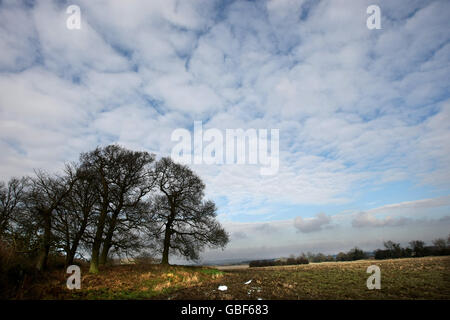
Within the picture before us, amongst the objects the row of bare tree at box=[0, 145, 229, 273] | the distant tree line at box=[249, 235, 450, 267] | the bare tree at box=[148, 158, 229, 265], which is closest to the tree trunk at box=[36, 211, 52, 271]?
the row of bare tree at box=[0, 145, 229, 273]

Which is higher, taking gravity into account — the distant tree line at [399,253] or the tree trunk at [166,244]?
the tree trunk at [166,244]

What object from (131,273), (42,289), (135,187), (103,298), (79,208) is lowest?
(131,273)

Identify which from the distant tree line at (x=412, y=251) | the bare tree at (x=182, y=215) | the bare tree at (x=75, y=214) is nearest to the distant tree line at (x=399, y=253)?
the distant tree line at (x=412, y=251)

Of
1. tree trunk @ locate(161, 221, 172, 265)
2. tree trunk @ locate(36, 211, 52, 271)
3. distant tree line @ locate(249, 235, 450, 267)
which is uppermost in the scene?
tree trunk @ locate(36, 211, 52, 271)

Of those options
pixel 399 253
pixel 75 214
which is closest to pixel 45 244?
pixel 75 214

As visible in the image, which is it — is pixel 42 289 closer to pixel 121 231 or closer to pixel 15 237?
pixel 15 237

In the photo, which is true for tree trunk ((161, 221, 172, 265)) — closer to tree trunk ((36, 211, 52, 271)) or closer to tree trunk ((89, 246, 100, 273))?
tree trunk ((89, 246, 100, 273))

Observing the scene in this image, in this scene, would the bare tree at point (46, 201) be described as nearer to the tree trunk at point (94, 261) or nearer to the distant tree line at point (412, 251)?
the tree trunk at point (94, 261)

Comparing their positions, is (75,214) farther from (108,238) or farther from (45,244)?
(108,238)
